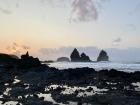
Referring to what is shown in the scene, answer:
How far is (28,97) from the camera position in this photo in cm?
3478

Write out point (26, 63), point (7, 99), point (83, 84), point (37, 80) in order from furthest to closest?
1. point (26, 63)
2. point (37, 80)
3. point (83, 84)
4. point (7, 99)

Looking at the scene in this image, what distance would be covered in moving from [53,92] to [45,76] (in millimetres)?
20193

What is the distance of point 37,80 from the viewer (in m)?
55.7

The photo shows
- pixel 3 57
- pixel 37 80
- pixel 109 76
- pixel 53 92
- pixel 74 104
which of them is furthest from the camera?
pixel 3 57

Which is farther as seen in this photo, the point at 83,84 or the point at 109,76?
the point at 109,76

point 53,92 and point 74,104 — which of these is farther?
point 53,92

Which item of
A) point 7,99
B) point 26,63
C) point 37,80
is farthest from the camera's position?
point 26,63

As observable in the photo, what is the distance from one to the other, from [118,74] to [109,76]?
2.28 metres

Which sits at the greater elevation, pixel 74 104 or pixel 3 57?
pixel 3 57

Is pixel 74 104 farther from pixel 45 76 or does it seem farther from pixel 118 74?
pixel 118 74

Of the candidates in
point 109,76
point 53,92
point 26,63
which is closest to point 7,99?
point 53,92

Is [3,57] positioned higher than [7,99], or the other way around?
[3,57]

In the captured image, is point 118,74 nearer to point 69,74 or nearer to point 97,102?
point 69,74

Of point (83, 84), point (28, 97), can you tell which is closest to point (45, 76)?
Result: point (83, 84)
